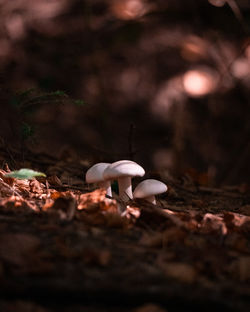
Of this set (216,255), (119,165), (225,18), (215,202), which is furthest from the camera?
(225,18)

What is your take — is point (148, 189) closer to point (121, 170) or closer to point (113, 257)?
point (121, 170)

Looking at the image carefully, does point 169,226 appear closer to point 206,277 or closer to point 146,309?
point 206,277

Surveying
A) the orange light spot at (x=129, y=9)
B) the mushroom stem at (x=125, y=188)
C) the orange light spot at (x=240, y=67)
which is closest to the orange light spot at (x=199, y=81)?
the orange light spot at (x=240, y=67)

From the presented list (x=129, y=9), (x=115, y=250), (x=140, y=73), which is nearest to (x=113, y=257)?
(x=115, y=250)

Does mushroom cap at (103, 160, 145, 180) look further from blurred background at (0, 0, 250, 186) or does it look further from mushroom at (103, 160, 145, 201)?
blurred background at (0, 0, 250, 186)

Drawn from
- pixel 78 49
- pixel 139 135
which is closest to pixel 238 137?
pixel 139 135

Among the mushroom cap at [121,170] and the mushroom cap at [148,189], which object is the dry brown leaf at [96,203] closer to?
the mushroom cap at [121,170]
